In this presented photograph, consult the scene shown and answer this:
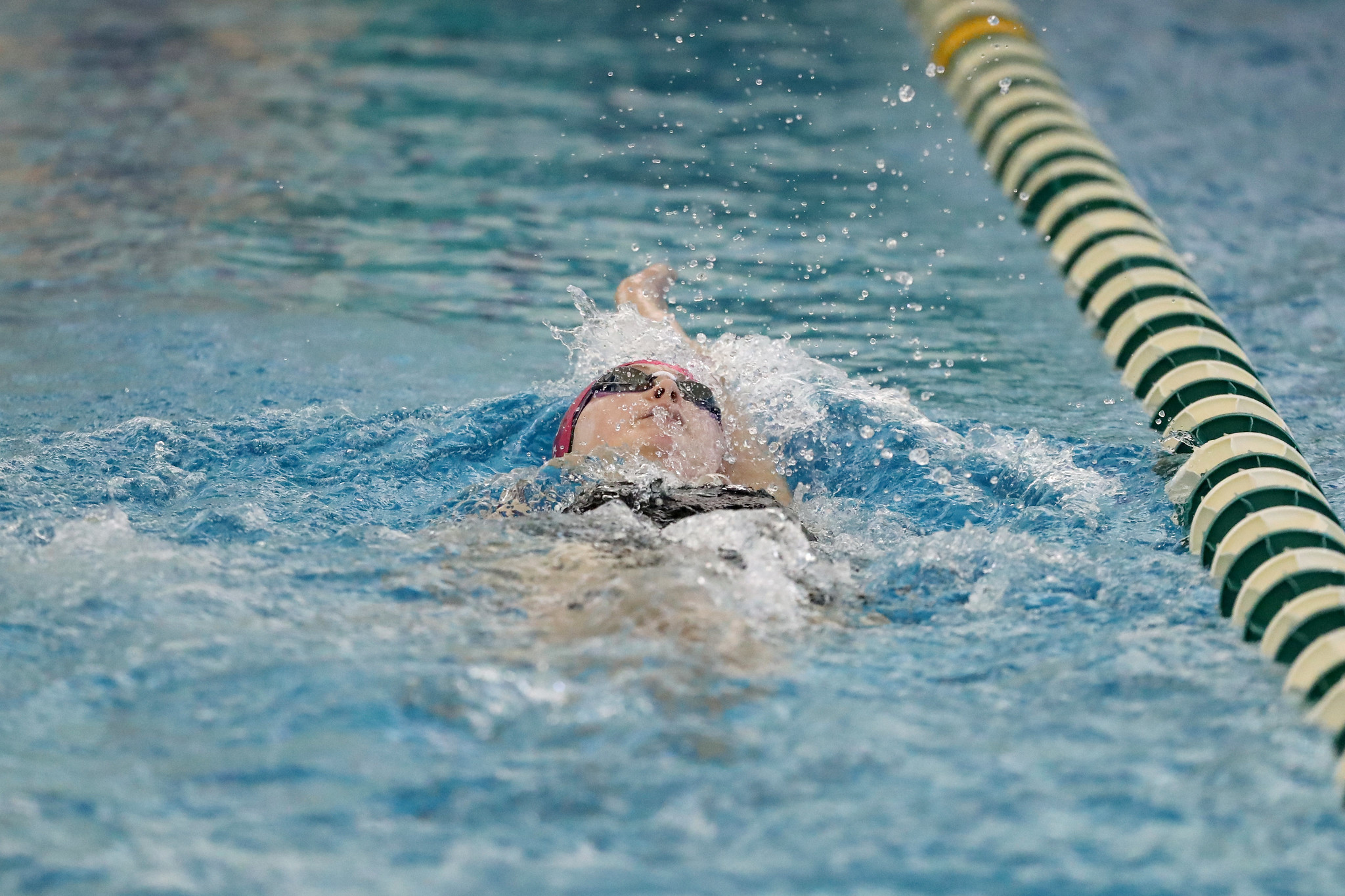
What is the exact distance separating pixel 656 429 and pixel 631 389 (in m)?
0.14

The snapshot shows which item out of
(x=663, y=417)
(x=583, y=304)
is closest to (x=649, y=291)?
(x=583, y=304)

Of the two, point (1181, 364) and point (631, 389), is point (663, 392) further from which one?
point (1181, 364)

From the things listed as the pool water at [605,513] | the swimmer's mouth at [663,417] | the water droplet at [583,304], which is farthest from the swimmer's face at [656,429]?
the water droplet at [583,304]

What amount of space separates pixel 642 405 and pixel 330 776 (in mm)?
1477

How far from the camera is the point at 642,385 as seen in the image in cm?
338

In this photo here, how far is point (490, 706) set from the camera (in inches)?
84.9

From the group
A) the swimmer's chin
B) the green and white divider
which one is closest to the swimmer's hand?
the swimmer's chin

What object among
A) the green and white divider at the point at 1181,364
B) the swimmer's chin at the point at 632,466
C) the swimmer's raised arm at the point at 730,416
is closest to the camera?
the green and white divider at the point at 1181,364

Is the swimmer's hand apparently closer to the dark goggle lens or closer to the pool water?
the pool water

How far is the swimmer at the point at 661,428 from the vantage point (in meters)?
3.29

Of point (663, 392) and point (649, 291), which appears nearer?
point (663, 392)

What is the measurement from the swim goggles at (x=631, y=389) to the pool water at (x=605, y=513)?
0.22 meters

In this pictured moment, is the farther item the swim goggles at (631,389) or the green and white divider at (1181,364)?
the swim goggles at (631,389)

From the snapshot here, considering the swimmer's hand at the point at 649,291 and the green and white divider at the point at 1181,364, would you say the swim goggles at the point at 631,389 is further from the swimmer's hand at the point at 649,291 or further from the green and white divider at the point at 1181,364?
the green and white divider at the point at 1181,364
